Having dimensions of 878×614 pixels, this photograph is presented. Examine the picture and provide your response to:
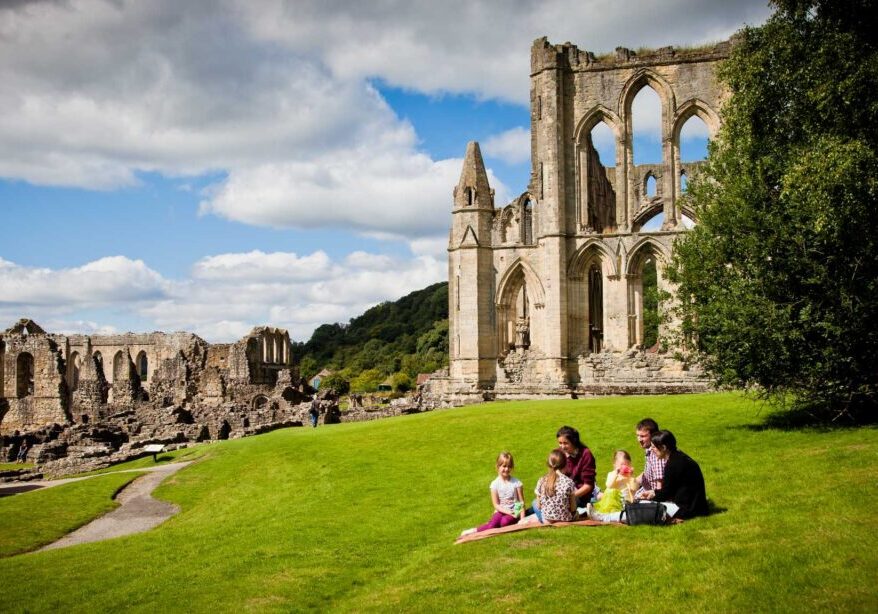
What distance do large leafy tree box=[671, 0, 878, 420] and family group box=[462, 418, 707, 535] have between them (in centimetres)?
556

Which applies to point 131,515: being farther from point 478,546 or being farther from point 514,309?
point 514,309

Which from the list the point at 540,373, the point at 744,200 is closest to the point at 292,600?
the point at 744,200

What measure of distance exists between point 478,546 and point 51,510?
37.0ft

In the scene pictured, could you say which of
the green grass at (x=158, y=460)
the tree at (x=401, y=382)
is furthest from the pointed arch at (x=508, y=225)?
the tree at (x=401, y=382)

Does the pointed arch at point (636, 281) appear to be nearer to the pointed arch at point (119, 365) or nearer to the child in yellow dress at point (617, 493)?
the child in yellow dress at point (617, 493)

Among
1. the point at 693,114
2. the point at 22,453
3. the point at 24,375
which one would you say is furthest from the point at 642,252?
the point at 24,375

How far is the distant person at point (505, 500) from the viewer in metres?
10.9

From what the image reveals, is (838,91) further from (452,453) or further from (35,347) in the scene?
(35,347)

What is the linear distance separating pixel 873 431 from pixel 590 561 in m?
8.09

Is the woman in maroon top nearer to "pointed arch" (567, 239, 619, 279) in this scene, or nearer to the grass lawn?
the grass lawn

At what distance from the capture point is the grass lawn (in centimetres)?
819

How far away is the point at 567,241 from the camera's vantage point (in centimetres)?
3453

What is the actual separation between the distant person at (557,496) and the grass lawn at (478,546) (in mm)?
287

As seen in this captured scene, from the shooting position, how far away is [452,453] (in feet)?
58.4
